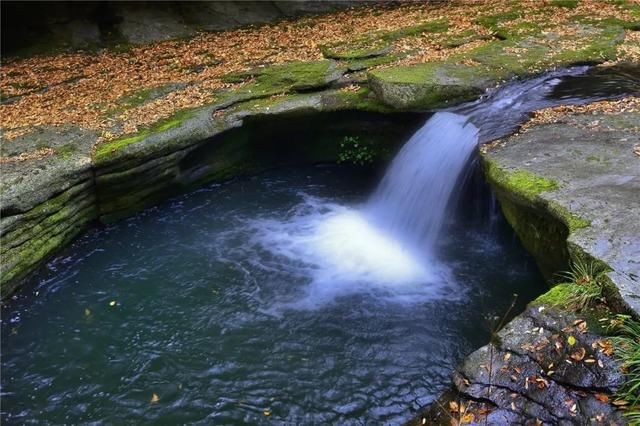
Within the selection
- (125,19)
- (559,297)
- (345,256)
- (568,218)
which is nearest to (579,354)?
(559,297)

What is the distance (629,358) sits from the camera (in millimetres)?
4242

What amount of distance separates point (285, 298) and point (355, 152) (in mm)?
4572

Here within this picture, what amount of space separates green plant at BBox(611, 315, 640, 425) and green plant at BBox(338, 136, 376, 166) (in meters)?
6.89

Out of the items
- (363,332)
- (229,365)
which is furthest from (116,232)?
(363,332)

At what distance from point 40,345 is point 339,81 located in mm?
7214

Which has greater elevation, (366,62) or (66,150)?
(366,62)

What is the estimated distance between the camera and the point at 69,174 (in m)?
8.35

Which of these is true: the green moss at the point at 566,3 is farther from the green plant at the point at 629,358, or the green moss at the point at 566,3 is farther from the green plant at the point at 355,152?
the green plant at the point at 629,358

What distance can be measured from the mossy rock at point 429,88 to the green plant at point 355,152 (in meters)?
1.33

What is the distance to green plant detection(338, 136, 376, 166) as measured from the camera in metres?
11.0

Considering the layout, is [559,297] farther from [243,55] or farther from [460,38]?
[243,55]

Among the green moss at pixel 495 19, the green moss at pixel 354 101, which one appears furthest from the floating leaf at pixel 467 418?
the green moss at pixel 495 19

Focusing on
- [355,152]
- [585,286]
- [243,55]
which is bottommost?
[355,152]

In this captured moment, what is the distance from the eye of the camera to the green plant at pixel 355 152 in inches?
432
